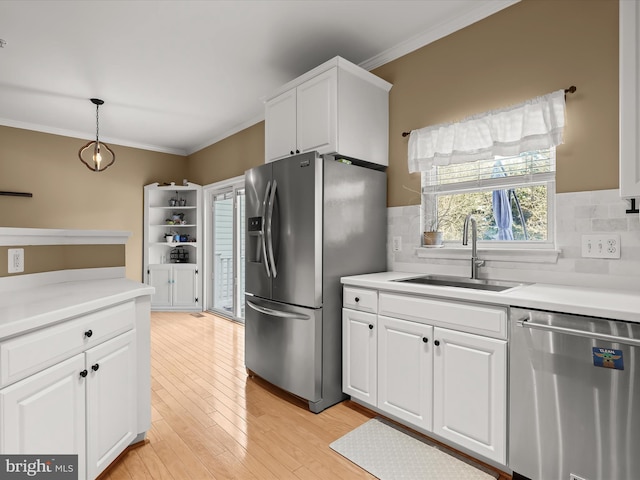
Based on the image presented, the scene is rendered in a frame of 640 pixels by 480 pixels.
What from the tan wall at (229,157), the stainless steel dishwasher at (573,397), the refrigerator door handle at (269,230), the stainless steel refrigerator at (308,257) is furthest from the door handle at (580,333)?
the tan wall at (229,157)

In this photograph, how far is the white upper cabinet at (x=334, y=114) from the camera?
2.63 metres

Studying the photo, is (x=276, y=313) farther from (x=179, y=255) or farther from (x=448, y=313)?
(x=179, y=255)

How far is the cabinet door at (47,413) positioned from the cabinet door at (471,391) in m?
1.72

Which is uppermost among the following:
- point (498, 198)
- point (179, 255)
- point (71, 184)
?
point (71, 184)

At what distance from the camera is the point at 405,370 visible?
82.1 inches

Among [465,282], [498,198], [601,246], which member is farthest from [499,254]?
[601,246]

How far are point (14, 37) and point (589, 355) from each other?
436 centimetres

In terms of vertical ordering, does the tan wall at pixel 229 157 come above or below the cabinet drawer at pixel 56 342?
above

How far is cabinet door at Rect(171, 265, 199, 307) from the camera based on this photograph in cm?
571

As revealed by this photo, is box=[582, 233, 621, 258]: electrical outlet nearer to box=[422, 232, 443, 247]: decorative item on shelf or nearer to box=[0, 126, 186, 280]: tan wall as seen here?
box=[422, 232, 443, 247]: decorative item on shelf

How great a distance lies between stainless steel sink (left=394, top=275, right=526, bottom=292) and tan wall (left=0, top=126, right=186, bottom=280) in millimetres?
4949

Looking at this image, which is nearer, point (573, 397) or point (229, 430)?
point (573, 397)

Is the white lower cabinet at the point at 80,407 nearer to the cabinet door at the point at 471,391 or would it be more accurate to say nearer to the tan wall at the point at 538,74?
the cabinet door at the point at 471,391

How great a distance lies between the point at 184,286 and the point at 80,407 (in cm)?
440
